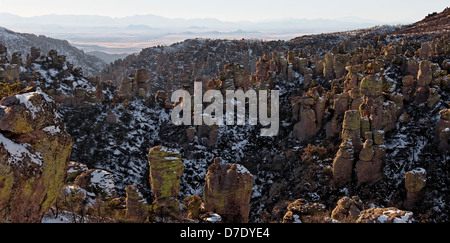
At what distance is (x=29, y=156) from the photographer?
52.8ft

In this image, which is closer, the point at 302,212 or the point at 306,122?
the point at 302,212

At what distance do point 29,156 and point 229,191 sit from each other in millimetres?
15181

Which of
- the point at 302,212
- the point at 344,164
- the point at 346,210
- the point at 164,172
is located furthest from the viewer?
the point at 344,164

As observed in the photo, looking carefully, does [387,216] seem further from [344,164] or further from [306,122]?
[306,122]

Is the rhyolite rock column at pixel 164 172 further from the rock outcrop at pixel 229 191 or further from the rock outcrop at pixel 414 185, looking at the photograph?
the rock outcrop at pixel 414 185

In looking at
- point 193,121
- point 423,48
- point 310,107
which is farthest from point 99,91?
point 423,48

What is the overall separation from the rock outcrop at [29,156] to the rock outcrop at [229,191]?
1265cm

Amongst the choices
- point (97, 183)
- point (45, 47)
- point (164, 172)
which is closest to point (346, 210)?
point (164, 172)

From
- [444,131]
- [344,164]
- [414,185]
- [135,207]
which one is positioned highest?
A: [444,131]

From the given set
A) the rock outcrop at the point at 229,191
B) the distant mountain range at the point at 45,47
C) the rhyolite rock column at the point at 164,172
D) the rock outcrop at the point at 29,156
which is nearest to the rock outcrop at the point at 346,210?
the rock outcrop at the point at 229,191

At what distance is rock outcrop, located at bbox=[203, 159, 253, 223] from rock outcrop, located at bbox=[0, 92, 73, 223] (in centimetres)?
1265
